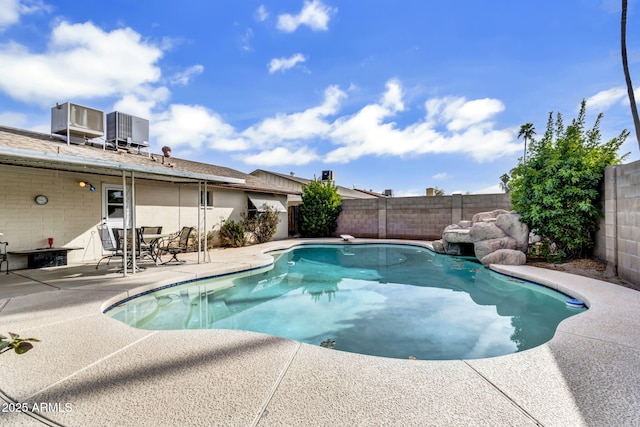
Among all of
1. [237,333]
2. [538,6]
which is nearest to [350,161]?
[538,6]

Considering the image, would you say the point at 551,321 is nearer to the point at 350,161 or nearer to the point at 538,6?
the point at 538,6

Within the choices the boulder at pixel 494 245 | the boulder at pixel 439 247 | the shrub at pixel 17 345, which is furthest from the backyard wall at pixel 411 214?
the shrub at pixel 17 345

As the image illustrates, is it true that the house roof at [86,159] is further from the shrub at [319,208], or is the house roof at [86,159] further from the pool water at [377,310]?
the pool water at [377,310]

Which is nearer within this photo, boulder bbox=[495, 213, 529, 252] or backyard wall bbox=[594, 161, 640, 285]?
backyard wall bbox=[594, 161, 640, 285]

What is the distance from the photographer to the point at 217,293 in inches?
326

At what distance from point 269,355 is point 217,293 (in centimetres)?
507

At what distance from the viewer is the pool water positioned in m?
5.48

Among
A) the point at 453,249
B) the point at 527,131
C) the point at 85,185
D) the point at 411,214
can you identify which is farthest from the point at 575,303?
the point at 527,131

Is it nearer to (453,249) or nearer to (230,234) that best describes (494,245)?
(453,249)

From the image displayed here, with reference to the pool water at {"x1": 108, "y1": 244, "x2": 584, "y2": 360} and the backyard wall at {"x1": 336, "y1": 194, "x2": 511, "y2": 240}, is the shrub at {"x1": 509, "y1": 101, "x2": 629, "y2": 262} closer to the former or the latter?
the pool water at {"x1": 108, "y1": 244, "x2": 584, "y2": 360}

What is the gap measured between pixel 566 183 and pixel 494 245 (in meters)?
3.02

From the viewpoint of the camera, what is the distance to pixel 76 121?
12172 mm

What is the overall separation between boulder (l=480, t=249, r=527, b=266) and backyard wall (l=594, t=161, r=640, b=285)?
2.07m

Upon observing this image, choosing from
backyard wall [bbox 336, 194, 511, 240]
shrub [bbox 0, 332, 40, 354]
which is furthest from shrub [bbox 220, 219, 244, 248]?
shrub [bbox 0, 332, 40, 354]
